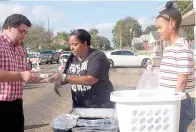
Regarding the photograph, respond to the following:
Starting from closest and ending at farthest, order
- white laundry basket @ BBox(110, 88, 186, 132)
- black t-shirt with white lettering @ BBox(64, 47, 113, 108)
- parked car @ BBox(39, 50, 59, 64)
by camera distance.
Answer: white laundry basket @ BBox(110, 88, 186, 132)
black t-shirt with white lettering @ BBox(64, 47, 113, 108)
parked car @ BBox(39, 50, 59, 64)

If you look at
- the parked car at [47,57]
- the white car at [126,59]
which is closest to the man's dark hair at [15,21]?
the white car at [126,59]

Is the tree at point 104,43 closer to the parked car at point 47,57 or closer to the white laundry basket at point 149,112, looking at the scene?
the parked car at point 47,57

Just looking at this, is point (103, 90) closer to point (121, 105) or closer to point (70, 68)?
point (70, 68)

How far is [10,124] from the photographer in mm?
3049

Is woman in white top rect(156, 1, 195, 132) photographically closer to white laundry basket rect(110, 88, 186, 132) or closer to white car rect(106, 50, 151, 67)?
white laundry basket rect(110, 88, 186, 132)

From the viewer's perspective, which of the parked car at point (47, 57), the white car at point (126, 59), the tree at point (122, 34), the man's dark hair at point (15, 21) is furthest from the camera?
the tree at point (122, 34)

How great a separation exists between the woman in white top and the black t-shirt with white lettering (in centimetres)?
75

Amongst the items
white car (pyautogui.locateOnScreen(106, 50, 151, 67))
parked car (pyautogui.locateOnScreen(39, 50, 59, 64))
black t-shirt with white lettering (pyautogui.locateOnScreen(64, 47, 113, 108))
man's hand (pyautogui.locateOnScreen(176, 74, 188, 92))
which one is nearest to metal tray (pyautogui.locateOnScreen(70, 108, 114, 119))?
black t-shirt with white lettering (pyautogui.locateOnScreen(64, 47, 113, 108))

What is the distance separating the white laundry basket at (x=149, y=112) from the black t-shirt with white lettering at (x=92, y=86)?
3.03ft

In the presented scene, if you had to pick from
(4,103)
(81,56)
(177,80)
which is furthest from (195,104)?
(4,103)

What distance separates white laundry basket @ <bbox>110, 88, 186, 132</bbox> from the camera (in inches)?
84.8

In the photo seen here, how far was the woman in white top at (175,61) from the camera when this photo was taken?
2.38 metres

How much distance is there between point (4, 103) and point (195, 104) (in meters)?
1.66

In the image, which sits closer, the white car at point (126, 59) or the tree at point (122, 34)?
the white car at point (126, 59)
